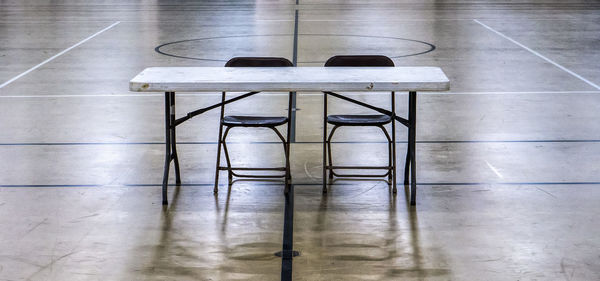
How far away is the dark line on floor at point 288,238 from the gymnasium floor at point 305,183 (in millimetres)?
20

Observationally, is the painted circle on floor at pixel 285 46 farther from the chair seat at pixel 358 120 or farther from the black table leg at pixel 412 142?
the black table leg at pixel 412 142

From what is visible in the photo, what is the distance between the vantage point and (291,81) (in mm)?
4715

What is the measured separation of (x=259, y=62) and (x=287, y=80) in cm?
74

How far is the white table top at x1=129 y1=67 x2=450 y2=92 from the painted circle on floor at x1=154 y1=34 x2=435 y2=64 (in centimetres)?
572

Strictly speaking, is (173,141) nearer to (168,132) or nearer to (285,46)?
(168,132)

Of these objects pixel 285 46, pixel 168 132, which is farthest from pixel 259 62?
pixel 285 46

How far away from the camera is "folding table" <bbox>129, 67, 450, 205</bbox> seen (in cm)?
462

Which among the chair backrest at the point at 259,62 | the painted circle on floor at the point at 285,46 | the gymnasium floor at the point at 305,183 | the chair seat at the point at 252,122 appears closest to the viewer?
the gymnasium floor at the point at 305,183

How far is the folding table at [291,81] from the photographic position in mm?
4621

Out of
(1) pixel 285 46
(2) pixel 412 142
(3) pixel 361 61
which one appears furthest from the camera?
(1) pixel 285 46

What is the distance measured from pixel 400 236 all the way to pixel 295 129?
2775mm

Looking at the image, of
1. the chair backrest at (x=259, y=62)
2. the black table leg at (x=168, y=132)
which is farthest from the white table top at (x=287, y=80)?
the chair backrest at (x=259, y=62)

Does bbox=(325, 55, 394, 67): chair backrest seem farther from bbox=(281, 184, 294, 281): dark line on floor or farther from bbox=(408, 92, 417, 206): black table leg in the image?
bbox=(281, 184, 294, 281): dark line on floor

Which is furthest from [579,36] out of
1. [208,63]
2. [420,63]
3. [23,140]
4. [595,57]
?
[23,140]
